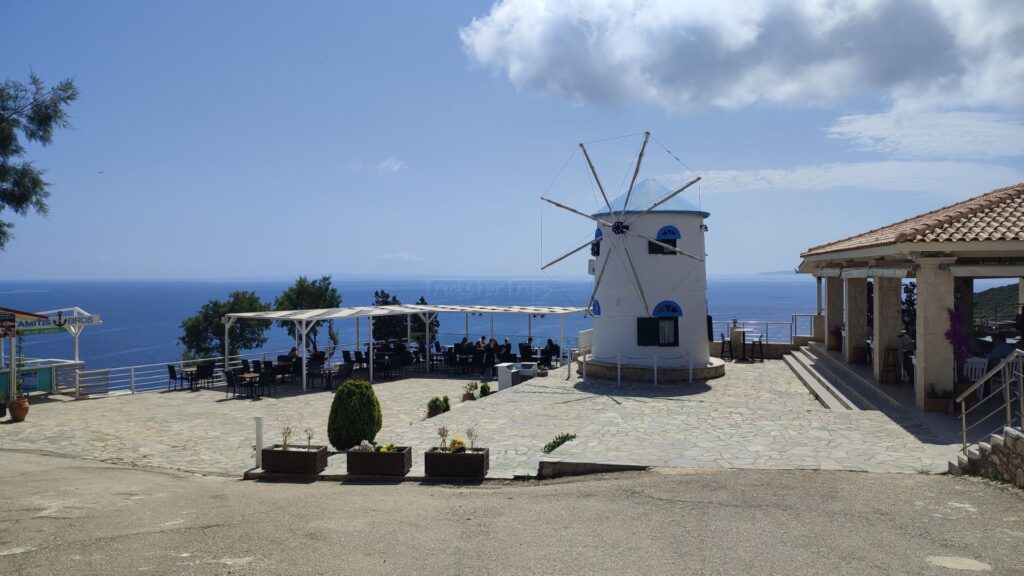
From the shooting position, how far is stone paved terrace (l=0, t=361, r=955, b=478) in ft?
29.0

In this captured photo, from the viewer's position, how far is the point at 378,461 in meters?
8.70

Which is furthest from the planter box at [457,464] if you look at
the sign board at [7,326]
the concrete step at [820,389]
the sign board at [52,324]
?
the sign board at [52,324]

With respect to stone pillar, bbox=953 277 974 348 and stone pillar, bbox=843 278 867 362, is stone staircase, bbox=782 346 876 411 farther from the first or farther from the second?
stone pillar, bbox=953 277 974 348

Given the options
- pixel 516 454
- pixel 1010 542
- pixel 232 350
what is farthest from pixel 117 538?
pixel 232 350

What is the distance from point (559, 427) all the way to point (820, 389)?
6.24m

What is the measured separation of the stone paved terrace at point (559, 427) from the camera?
29.0ft

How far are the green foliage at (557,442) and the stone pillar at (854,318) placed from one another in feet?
28.8

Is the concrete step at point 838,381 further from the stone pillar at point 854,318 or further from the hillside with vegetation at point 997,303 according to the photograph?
the hillside with vegetation at point 997,303

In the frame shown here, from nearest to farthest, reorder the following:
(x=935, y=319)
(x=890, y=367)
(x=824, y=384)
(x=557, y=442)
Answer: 1. (x=557, y=442)
2. (x=935, y=319)
3. (x=890, y=367)
4. (x=824, y=384)

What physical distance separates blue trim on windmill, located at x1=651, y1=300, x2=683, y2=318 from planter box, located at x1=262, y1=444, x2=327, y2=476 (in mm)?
10754

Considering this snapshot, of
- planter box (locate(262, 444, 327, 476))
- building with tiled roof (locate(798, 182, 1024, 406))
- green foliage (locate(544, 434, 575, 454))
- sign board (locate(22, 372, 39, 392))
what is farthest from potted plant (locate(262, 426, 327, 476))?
sign board (locate(22, 372, 39, 392))

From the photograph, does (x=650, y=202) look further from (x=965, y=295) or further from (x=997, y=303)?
(x=997, y=303)

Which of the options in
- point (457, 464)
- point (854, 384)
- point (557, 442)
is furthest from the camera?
point (854, 384)

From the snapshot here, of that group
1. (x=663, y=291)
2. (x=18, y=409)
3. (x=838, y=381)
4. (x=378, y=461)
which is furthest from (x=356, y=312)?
(x=838, y=381)
